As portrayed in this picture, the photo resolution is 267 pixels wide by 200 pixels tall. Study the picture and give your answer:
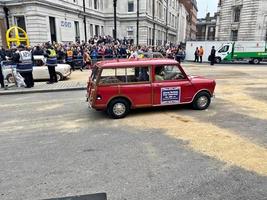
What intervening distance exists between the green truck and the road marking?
22785mm

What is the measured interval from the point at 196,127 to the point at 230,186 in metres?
2.63

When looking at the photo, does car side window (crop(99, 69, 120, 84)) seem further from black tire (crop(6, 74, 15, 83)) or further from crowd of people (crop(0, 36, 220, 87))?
black tire (crop(6, 74, 15, 83))

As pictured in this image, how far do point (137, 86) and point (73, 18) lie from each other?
2960 cm

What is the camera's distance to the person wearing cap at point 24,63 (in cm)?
1113

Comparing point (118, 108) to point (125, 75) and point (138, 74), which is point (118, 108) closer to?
point (125, 75)

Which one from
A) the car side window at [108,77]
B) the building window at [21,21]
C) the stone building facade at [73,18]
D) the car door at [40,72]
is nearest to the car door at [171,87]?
the car side window at [108,77]

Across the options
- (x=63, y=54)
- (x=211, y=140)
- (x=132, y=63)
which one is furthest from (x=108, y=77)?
(x=63, y=54)

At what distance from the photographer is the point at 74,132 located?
6.22 meters

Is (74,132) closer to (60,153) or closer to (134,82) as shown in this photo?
(60,153)

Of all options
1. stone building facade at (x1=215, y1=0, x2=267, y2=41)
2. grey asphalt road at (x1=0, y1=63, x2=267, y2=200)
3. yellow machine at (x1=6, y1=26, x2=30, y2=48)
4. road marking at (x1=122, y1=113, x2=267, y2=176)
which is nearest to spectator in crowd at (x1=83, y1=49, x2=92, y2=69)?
yellow machine at (x1=6, y1=26, x2=30, y2=48)

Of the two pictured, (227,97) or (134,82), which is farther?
(227,97)

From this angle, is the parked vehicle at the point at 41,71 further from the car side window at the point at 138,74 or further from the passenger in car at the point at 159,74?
the passenger in car at the point at 159,74

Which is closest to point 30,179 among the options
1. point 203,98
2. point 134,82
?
point 134,82

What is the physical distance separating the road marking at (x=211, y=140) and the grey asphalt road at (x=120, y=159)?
6 cm
